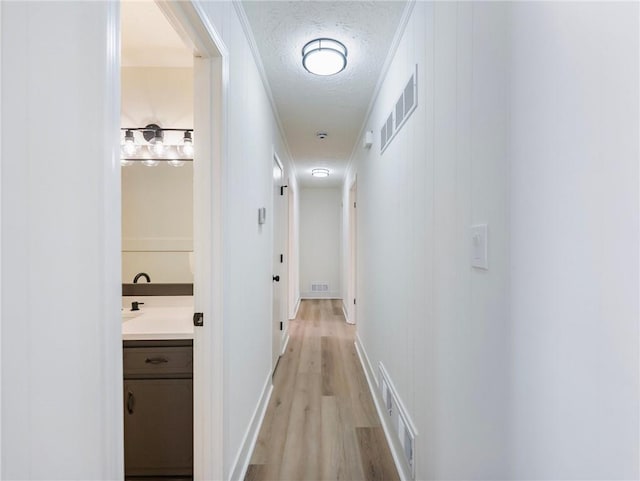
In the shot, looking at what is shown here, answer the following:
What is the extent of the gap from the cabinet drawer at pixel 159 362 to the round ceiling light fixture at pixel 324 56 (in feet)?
6.03

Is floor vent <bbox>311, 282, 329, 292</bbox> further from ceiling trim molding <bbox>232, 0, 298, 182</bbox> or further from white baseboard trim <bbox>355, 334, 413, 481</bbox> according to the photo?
ceiling trim molding <bbox>232, 0, 298, 182</bbox>

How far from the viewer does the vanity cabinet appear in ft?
5.34

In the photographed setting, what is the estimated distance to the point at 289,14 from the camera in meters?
1.76

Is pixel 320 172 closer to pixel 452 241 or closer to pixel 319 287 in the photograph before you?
pixel 319 287

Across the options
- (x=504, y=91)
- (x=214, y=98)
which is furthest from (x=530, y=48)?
(x=214, y=98)

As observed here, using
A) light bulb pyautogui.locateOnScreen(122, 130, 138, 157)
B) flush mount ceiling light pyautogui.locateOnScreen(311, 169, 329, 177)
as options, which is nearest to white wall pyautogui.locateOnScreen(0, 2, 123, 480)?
light bulb pyautogui.locateOnScreen(122, 130, 138, 157)

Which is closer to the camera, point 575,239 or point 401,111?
point 575,239

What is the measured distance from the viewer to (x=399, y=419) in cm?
183

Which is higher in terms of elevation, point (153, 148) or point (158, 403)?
point (153, 148)

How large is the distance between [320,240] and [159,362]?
5.72 metres

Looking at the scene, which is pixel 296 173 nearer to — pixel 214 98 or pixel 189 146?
pixel 189 146

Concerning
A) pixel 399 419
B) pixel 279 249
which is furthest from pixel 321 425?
pixel 279 249

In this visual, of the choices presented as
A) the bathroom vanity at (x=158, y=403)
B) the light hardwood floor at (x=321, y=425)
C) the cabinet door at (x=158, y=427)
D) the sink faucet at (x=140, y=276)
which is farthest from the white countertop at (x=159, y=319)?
the light hardwood floor at (x=321, y=425)

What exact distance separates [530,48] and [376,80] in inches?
76.0
